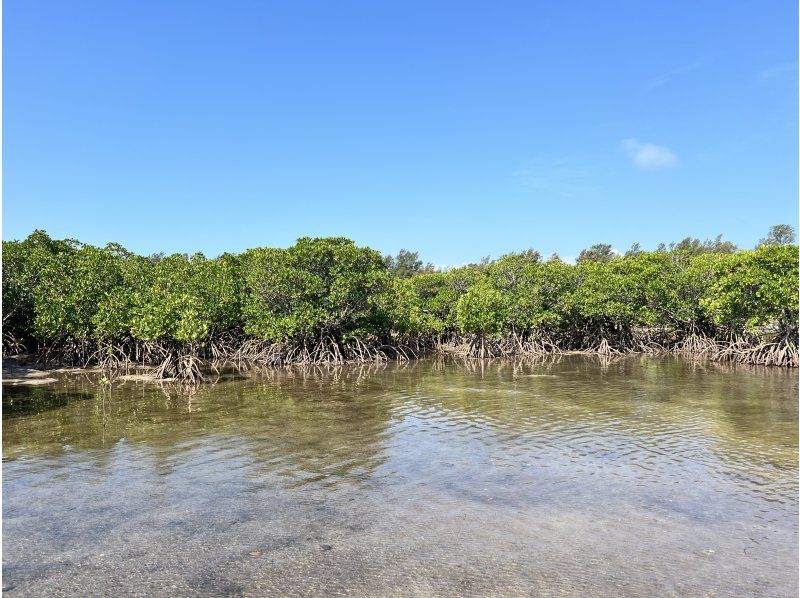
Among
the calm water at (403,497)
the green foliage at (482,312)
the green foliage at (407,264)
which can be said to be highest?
the green foliage at (407,264)

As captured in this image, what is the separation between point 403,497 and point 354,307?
1923cm

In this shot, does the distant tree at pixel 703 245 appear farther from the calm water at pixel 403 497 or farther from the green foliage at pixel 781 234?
the calm water at pixel 403 497

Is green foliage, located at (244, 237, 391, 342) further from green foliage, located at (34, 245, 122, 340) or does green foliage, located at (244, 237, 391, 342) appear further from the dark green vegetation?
green foliage, located at (34, 245, 122, 340)

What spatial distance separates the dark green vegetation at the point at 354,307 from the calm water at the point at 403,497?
7.61 meters

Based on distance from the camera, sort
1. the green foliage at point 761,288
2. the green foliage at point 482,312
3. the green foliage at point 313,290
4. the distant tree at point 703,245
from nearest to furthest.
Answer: the green foliage at point 761,288, the green foliage at point 313,290, the green foliage at point 482,312, the distant tree at point 703,245

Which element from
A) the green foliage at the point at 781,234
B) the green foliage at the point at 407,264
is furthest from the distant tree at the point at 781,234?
the green foliage at the point at 407,264

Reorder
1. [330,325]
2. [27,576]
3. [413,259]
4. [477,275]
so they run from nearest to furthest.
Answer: [27,576] → [330,325] → [477,275] → [413,259]

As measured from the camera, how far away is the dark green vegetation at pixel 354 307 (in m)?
21.5

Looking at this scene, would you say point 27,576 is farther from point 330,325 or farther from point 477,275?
point 477,275

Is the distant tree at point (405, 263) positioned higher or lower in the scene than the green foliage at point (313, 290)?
higher

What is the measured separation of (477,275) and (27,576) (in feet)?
99.3

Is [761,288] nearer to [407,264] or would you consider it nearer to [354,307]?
[354,307]

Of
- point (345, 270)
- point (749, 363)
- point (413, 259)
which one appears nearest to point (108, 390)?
point (345, 270)

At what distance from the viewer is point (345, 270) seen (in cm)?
2594
